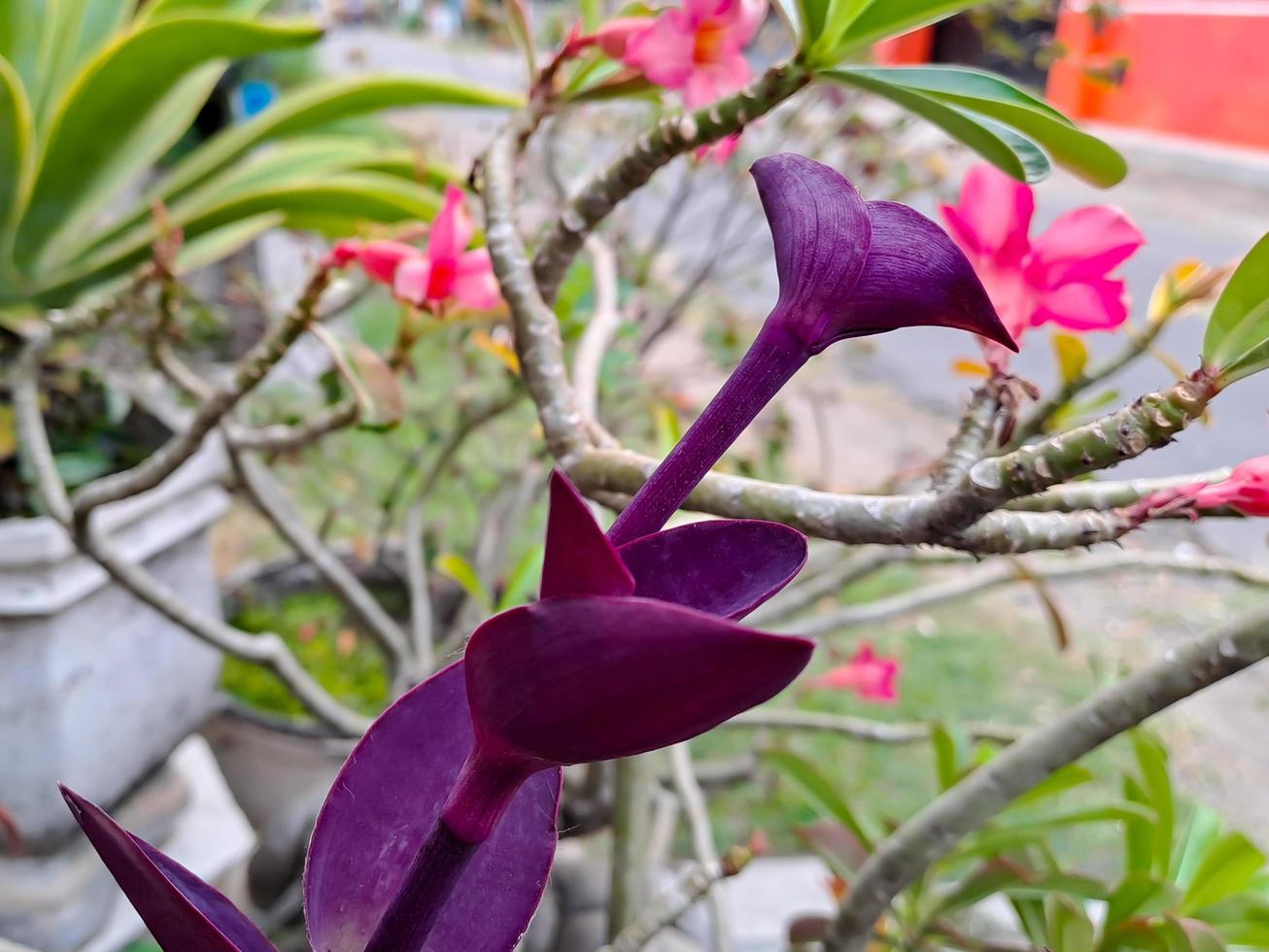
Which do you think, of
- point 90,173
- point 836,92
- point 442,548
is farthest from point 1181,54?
point 90,173

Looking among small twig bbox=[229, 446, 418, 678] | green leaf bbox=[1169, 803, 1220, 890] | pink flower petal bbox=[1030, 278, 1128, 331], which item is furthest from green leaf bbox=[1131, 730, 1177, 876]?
small twig bbox=[229, 446, 418, 678]

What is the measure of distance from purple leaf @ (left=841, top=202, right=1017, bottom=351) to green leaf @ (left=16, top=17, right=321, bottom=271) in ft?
2.63

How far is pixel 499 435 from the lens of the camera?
7.29 feet

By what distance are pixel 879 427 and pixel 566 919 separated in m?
2.29

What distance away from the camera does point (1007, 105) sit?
319 mm

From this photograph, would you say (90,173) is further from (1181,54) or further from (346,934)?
(1181,54)

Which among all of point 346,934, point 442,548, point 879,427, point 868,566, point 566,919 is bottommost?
point 879,427

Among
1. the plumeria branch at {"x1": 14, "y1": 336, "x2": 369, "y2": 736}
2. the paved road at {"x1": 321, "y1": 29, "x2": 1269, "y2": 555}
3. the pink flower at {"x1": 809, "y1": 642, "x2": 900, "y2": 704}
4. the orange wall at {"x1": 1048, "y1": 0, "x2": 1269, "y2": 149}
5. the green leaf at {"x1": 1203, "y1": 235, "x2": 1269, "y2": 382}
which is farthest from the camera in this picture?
the orange wall at {"x1": 1048, "y1": 0, "x2": 1269, "y2": 149}

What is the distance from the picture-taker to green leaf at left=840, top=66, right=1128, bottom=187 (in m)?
0.32

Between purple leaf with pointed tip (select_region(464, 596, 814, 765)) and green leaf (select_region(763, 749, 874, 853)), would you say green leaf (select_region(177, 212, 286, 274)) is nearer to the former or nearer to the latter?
green leaf (select_region(763, 749, 874, 853))

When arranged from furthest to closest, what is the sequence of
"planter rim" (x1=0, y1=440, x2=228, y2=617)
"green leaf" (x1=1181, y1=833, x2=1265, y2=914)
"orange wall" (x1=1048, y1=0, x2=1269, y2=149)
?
"orange wall" (x1=1048, y1=0, x2=1269, y2=149) < "planter rim" (x1=0, y1=440, x2=228, y2=617) < "green leaf" (x1=1181, y1=833, x2=1265, y2=914)

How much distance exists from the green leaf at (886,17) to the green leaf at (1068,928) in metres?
0.41

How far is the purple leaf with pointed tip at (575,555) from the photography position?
0.45ft

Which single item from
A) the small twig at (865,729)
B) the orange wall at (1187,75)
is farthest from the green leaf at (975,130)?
the orange wall at (1187,75)
